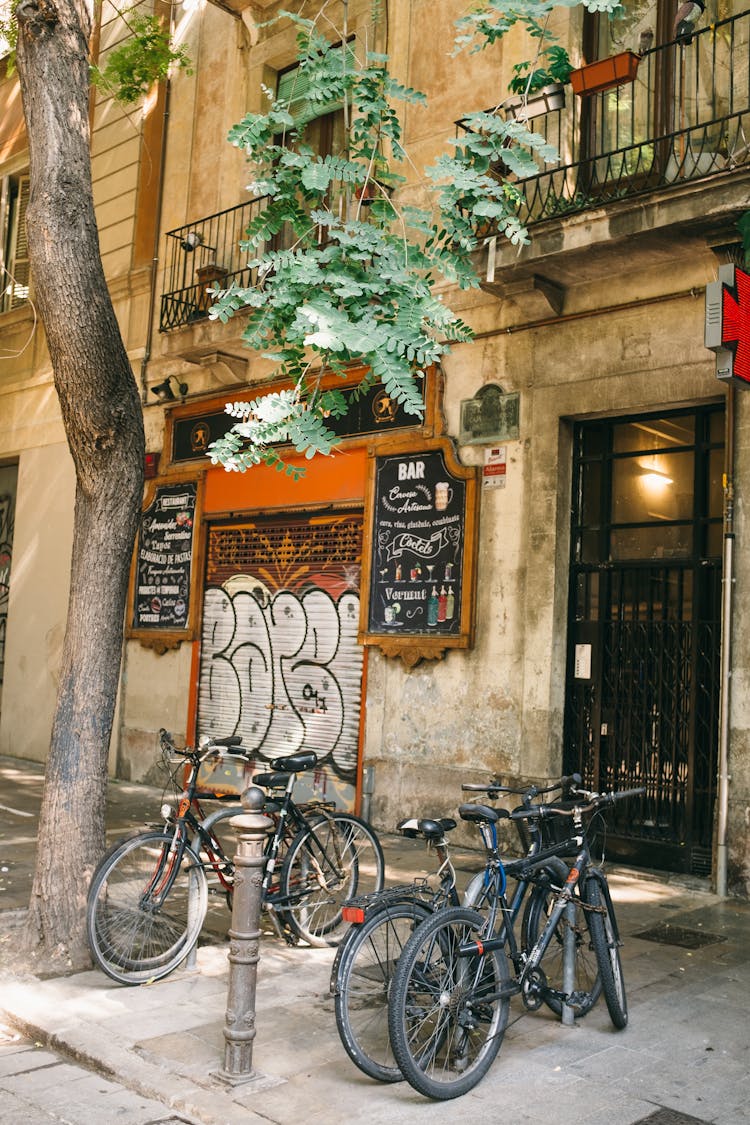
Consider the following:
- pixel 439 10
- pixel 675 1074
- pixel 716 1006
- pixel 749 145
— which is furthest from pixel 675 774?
pixel 439 10

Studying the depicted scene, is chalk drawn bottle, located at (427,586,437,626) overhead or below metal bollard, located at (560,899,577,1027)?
overhead

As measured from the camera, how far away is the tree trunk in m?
5.93

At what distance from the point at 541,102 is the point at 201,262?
5.14m

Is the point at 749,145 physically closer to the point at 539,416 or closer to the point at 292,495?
the point at 539,416

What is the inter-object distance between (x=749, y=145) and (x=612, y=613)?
148 inches

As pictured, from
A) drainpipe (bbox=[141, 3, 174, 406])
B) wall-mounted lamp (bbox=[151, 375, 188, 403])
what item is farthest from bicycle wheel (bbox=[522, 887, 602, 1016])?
drainpipe (bbox=[141, 3, 174, 406])

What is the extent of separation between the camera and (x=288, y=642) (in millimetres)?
11445

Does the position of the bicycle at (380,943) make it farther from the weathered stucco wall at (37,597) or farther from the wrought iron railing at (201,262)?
the weathered stucco wall at (37,597)

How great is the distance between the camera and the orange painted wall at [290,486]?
10797 millimetres

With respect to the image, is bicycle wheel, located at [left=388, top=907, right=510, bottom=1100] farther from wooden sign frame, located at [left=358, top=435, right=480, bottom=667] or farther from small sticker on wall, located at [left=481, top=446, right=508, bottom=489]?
small sticker on wall, located at [left=481, top=446, right=508, bottom=489]

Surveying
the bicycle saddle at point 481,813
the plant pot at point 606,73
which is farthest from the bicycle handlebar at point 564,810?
the plant pot at point 606,73

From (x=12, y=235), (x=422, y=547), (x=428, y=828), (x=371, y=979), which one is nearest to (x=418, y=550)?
(x=422, y=547)

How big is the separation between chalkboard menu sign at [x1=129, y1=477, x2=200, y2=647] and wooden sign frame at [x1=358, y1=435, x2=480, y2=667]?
Answer: 308cm

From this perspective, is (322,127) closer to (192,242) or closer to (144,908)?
(192,242)
